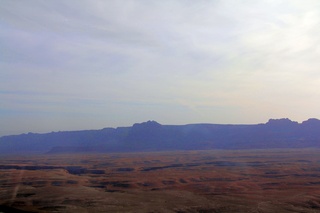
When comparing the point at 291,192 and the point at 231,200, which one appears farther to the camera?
the point at 291,192

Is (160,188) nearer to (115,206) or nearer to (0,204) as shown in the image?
(115,206)

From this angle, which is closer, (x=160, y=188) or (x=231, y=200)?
(x=231, y=200)

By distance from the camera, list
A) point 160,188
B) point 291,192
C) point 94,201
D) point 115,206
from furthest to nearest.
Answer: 1. point 160,188
2. point 291,192
3. point 94,201
4. point 115,206

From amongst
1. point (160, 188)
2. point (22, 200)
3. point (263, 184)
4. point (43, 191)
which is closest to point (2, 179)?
point (43, 191)

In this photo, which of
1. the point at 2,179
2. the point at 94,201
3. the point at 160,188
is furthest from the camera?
the point at 2,179

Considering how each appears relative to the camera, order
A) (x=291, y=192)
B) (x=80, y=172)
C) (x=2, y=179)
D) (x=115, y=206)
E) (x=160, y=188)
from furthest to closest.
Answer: (x=80, y=172)
(x=2, y=179)
(x=160, y=188)
(x=291, y=192)
(x=115, y=206)

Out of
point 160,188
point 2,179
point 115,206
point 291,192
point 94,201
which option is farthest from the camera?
point 2,179

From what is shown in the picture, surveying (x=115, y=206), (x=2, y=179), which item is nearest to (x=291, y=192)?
(x=115, y=206)

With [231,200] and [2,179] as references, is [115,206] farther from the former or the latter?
[2,179]
